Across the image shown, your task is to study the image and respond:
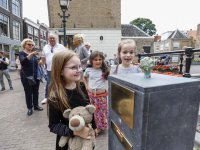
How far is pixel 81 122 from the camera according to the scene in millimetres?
983

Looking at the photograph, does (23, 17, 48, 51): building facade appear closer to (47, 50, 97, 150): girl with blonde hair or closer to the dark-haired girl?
the dark-haired girl

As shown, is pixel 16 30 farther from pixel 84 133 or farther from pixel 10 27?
pixel 84 133

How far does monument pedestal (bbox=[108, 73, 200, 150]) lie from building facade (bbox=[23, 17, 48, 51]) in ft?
87.7

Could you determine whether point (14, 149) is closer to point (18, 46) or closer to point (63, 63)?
point (63, 63)

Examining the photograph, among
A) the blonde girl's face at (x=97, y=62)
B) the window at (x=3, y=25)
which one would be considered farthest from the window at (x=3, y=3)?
the blonde girl's face at (x=97, y=62)

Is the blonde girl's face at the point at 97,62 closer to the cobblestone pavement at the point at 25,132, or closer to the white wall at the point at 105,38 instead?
the cobblestone pavement at the point at 25,132

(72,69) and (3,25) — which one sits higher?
(3,25)

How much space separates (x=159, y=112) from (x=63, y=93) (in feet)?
2.63

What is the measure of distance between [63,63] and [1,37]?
18715 millimetres

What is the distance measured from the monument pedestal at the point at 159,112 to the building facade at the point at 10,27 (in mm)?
19247

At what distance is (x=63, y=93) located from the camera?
1.18 m

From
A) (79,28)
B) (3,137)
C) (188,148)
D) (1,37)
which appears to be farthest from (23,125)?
(1,37)

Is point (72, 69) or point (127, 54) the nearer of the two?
point (72, 69)

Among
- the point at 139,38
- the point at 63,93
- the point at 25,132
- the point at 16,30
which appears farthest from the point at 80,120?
the point at 16,30
